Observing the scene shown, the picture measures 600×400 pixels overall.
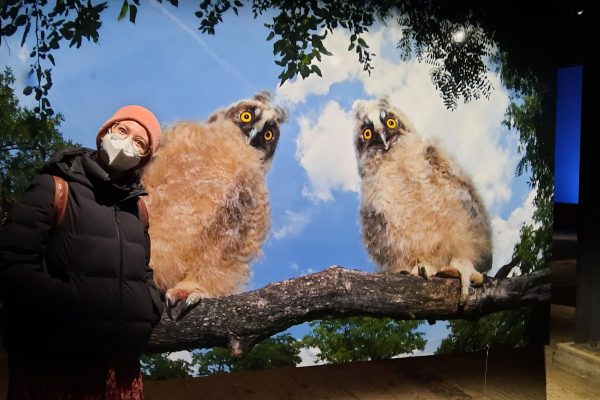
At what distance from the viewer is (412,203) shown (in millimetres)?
2947

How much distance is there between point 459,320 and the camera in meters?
3.15

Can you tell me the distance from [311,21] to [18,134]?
1.46 m

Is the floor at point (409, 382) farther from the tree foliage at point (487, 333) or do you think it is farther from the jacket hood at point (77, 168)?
the jacket hood at point (77, 168)

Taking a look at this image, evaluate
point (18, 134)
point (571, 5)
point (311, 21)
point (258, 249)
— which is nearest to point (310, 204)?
point (258, 249)

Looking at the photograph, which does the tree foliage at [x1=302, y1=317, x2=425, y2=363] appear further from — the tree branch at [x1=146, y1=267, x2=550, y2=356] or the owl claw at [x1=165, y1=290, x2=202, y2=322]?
the owl claw at [x1=165, y1=290, x2=202, y2=322]

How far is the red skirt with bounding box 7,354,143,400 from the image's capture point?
1471mm

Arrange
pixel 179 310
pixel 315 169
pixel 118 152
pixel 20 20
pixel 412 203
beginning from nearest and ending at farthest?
pixel 118 152, pixel 20 20, pixel 179 310, pixel 315 169, pixel 412 203

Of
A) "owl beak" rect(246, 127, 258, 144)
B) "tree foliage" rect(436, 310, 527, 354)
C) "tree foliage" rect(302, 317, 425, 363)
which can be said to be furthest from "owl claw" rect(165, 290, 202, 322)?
"tree foliage" rect(436, 310, 527, 354)

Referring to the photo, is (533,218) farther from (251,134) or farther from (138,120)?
(138,120)

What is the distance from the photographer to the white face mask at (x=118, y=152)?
161 centimetres

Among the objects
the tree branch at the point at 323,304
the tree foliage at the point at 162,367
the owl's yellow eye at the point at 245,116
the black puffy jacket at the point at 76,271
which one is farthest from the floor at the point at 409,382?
the owl's yellow eye at the point at 245,116

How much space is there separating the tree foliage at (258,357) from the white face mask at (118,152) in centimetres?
138

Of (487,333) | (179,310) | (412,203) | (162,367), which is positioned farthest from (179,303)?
(487,333)

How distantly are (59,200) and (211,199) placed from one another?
115cm
